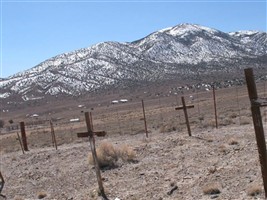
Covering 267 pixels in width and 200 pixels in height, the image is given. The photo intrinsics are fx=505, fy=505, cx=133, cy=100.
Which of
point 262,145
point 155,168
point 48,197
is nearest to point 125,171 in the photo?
point 155,168

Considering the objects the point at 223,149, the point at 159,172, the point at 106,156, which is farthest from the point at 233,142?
the point at 106,156

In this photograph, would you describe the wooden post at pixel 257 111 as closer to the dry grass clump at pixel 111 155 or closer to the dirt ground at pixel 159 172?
the dirt ground at pixel 159 172

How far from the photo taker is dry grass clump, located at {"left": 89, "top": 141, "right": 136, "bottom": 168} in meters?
19.8

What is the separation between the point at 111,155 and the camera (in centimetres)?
2012

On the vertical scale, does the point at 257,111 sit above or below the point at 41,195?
above

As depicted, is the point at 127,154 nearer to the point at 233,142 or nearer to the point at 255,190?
the point at 233,142

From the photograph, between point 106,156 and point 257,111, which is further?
point 106,156

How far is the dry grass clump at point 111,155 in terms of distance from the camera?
780 inches

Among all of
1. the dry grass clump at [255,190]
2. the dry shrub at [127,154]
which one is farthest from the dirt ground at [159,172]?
the dry shrub at [127,154]

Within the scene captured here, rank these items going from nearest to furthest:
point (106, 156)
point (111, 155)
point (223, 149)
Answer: point (223, 149) < point (106, 156) < point (111, 155)

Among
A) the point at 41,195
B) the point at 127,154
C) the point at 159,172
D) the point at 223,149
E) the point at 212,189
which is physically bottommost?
the point at 41,195

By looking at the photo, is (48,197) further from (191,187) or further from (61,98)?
(61,98)

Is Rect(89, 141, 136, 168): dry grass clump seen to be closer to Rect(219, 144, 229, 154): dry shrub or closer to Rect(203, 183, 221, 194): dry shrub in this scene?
Rect(219, 144, 229, 154): dry shrub

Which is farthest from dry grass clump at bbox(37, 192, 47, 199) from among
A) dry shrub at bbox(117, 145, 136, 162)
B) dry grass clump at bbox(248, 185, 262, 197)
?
dry grass clump at bbox(248, 185, 262, 197)
